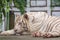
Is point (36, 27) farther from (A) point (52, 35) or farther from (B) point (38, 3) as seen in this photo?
(B) point (38, 3)

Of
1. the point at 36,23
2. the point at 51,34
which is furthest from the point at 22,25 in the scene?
the point at 51,34

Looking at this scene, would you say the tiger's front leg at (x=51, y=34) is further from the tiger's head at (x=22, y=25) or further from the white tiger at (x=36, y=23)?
the tiger's head at (x=22, y=25)

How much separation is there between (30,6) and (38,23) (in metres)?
4.78

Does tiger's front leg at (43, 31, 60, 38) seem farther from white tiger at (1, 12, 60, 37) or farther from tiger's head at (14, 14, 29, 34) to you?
tiger's head at (14, 14, 29, 34)

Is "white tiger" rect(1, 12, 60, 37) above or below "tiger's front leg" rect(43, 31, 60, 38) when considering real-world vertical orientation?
above

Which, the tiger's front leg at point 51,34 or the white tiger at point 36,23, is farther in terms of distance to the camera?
the white tiger at point 36,23

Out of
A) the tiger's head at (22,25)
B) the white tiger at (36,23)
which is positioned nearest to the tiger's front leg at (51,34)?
the white tiger at (36,23)

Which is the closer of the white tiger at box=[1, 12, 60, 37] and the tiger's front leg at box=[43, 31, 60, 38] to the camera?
the tiger's front leg at box=[43, 31, 60, 38]

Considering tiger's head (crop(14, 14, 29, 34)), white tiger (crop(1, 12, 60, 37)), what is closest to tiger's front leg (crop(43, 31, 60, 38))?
white tiger (crop(1, 12, 60, 37))

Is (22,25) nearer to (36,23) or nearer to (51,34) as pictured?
(36,23)

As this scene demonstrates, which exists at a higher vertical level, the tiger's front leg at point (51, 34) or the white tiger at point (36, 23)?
the white tiger at point (36, 23)

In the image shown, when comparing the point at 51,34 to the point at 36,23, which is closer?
the point at 51,34

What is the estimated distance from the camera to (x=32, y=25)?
1.27 meters

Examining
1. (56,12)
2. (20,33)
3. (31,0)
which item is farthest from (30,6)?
(20,33)
